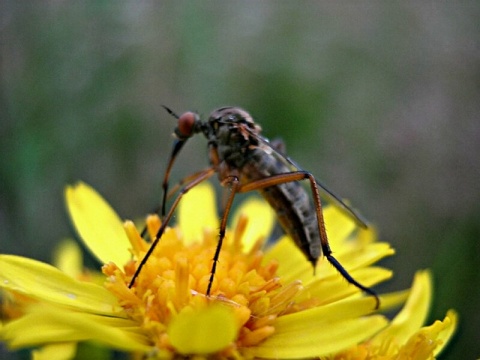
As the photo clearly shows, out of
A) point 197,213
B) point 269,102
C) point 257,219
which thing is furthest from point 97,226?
point 269,102

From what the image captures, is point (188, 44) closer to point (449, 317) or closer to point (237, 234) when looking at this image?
point (237, 234)

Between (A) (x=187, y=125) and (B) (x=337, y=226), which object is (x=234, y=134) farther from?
(B) (x=337, y=226)

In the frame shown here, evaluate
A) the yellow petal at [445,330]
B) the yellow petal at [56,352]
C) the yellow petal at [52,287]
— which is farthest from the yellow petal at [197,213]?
the yellow petal at [445,330]

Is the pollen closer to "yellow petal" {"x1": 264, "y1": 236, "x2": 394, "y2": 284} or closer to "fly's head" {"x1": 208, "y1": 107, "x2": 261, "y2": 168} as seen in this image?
"yellow petal" {"x1": 264, "y1": 236, "x2": 394, "y2": 284}

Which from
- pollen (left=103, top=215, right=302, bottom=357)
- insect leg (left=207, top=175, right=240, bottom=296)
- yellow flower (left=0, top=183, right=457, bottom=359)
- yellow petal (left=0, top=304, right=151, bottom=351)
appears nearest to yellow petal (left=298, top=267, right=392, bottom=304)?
yellow flower (left=0, top=183, right=457, bottom=359)

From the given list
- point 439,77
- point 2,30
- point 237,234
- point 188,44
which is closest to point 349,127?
point 439,77

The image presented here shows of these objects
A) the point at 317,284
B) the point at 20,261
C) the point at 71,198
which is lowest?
the point at 317,284

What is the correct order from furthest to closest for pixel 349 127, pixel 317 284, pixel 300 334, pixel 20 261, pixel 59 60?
pixel 349 127 → pixel 59 60 → pixel 317 284 → pixel 20 261 → pixel 300 334
